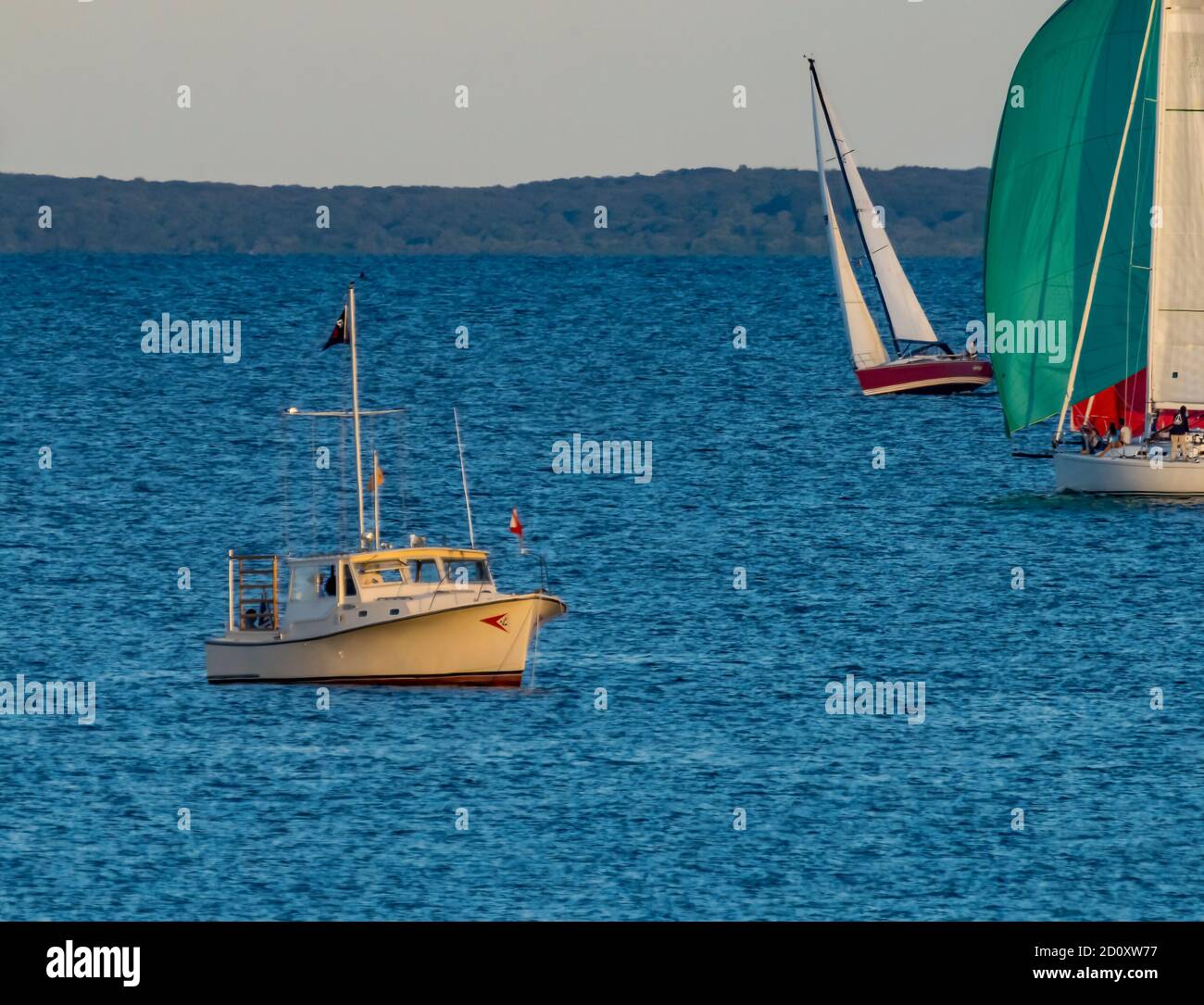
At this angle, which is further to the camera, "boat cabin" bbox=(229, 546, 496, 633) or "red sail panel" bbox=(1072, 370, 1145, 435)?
"red sail panel" bbox=(1072, 370, 1145, 435)

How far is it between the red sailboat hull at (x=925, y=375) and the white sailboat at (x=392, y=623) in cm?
7076

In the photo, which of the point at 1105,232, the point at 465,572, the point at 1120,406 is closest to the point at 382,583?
the point at 465,572

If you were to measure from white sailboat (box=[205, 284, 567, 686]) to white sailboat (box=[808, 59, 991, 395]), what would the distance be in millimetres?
63360

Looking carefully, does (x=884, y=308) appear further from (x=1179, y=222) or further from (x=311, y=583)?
(x=311, y=583)

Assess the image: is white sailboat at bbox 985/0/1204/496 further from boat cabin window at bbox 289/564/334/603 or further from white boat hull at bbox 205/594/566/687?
boat cabin window at bbox 289/564/334/603

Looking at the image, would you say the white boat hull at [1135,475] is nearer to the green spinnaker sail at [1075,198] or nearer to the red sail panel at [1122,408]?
the red sail panel at [1122,408]

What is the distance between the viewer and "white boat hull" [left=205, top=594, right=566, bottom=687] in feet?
149

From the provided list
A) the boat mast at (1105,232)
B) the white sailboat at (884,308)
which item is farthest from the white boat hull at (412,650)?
the white sailboat at (884,308)

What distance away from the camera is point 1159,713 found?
146ft

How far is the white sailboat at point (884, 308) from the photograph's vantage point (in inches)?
4299

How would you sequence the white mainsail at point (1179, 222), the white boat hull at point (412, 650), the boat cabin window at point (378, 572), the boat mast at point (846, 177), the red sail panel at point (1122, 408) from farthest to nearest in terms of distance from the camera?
the boat mast at point (846, 177) < the red sail panel at point (1122, 408) < the white mainsail at point (1179, 222) < the boat cabin window at point (378, 572) < the white boat hull at point (412, 650)

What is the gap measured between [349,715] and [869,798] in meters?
11.2

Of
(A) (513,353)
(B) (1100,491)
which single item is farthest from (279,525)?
(A) (513,353)

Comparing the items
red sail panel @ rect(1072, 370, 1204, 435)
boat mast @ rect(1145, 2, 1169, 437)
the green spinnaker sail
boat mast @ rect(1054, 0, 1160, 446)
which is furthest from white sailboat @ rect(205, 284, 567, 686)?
boat mast @ rect(1145, 2, 1169, 437)
